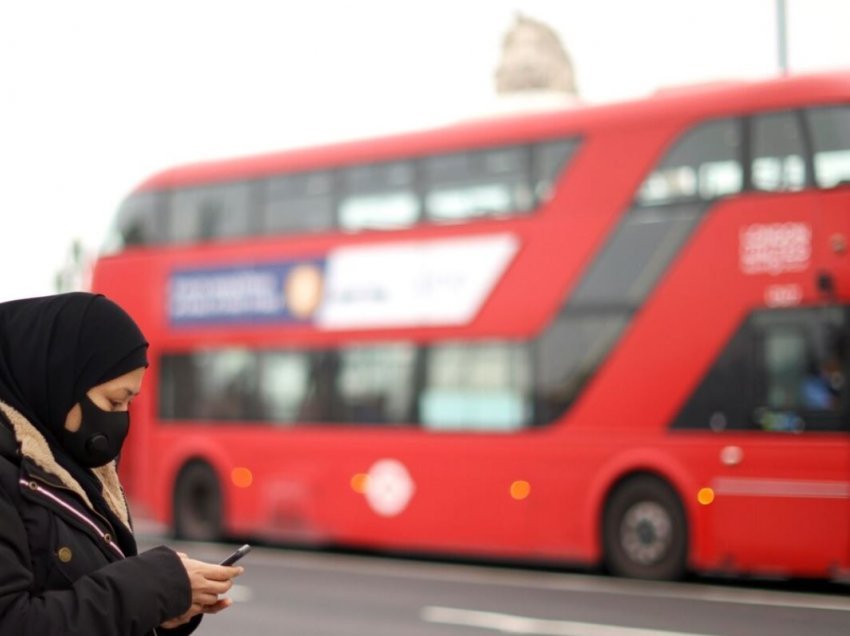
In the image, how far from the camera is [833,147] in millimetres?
11695

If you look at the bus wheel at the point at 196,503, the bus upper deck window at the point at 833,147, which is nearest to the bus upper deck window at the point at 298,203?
the bus wheel at the point at 196,503

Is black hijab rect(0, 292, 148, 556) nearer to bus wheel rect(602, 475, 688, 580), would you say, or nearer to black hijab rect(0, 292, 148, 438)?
black hijab rect(0, 292, 148, 438)

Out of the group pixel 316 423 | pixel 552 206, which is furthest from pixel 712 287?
pixel 316 423

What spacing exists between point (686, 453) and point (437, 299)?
9.64 ft

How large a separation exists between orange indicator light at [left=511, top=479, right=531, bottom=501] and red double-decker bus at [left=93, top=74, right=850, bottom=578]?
1.5 inches

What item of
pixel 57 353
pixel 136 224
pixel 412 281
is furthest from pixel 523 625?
pixel 136 224

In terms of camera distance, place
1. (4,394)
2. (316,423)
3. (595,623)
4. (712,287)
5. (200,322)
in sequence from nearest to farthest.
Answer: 1. (4,394)
2. (595,623)
3. (712,287)
4. (316,423)
5. (200,322)

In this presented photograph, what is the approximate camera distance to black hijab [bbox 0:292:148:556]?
2.57m

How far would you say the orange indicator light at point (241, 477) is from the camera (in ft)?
51.0

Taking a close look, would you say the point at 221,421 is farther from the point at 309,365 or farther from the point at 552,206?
the point at 552,206

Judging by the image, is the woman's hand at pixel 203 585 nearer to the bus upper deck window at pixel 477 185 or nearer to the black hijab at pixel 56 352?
the black hijab at pixel 56 352

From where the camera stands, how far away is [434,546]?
13.9m

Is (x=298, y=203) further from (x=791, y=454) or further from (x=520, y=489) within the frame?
(x=791, y=454)

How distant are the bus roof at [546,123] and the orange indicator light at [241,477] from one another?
317 centimetres
